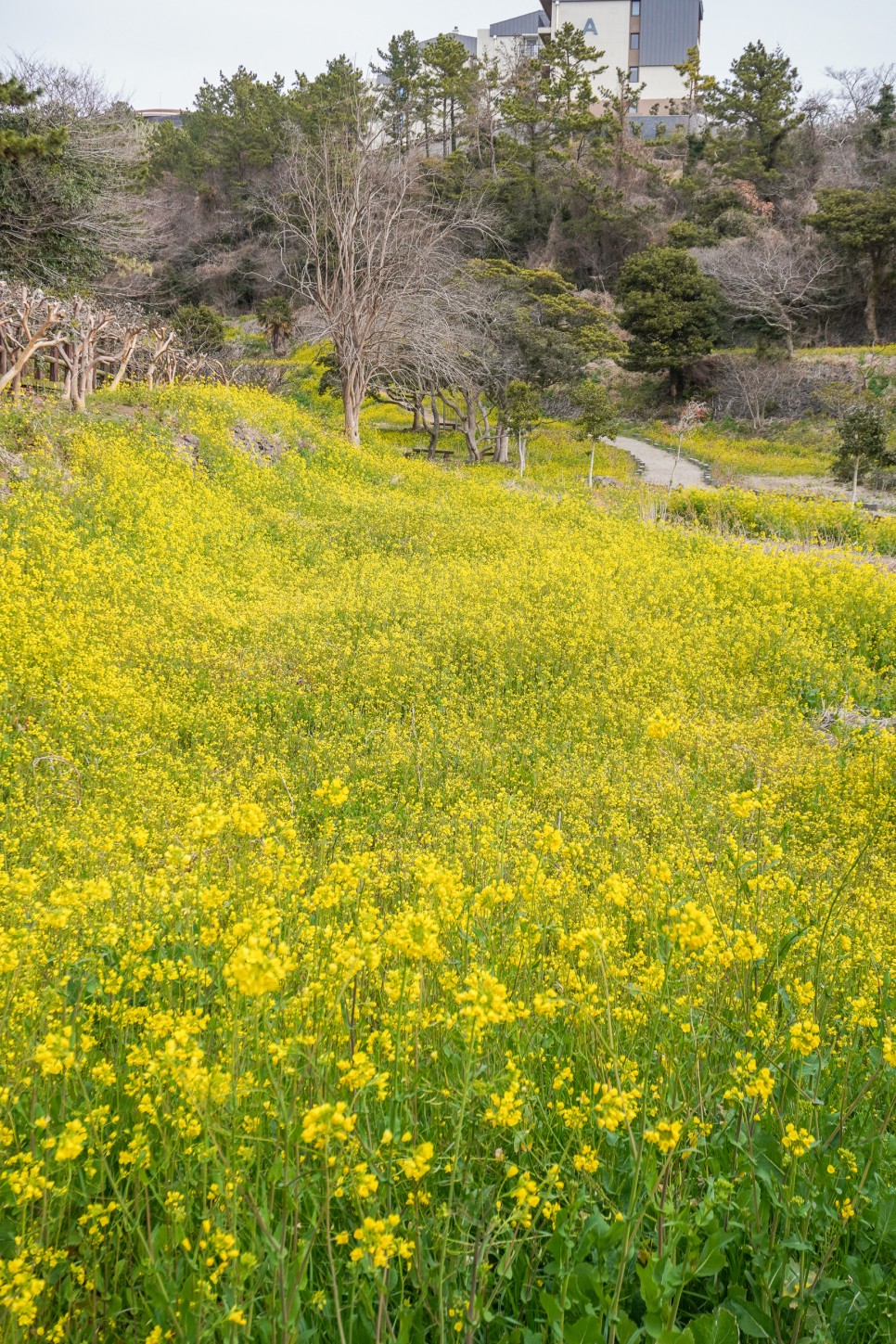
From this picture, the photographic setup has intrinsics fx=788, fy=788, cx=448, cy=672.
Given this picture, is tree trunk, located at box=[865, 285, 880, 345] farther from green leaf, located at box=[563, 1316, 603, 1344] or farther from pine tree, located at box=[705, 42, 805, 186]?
green leaf, located at box=[563, 1316, 603, 1344]

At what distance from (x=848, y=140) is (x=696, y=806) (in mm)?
40015

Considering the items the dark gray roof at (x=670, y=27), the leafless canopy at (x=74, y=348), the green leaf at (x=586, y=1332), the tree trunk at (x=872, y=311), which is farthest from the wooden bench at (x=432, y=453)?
the dark gray roof at (x=670, y=27)

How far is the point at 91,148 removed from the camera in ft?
52.2

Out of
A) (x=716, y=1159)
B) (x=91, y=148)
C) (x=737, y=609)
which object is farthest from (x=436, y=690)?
(x=91, y=148)

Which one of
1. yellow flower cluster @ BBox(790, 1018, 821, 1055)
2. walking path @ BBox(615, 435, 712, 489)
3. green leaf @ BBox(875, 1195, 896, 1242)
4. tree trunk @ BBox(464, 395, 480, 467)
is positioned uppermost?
tree trunk @ BBox(464, 395, 480, 467)

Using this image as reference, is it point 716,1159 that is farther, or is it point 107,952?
point 107,952

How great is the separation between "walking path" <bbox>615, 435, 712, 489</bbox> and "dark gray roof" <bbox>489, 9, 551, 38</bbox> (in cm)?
4284

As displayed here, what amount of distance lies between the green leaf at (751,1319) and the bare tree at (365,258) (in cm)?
1787

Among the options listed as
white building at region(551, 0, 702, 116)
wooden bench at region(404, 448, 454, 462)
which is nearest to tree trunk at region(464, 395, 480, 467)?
wooden bench at region(404, 448, 454, 462)

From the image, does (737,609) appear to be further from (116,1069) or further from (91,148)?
(91,148)

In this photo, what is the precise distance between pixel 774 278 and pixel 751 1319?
32113mm

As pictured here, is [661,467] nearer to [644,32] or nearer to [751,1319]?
[751,1319]

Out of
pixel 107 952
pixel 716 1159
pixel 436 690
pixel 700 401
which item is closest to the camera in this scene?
pixel 716 1159

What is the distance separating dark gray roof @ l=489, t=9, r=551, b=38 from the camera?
51562 mm
